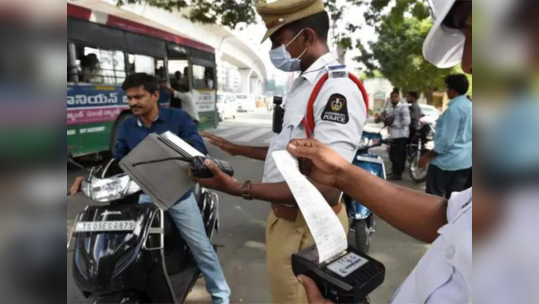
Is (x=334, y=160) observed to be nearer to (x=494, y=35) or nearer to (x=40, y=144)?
(x=494, y=35)

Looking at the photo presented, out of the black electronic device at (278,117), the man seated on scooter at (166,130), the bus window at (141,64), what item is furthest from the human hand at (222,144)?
the bus window at (141,64)

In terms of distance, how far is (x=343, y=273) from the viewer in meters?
0.98

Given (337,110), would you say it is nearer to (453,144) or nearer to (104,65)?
(453,144)

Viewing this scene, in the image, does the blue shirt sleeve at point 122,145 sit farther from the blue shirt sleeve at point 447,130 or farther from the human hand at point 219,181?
the blue shirt sleeve at point 447,130

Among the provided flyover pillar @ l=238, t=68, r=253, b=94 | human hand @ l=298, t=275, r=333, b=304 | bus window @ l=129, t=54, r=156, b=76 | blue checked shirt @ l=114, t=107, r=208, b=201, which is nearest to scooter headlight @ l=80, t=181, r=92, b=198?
blue checked shirt @ l=114, t=107, r=208, b=201

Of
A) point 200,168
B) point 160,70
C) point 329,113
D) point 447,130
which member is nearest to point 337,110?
point 329,113

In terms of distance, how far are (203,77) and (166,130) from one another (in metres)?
9.24

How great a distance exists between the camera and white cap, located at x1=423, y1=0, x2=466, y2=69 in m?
0.81

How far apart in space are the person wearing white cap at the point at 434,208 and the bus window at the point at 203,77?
1006cm

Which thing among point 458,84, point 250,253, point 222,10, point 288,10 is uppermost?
point 222,10

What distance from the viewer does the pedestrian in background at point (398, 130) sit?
6492 mm

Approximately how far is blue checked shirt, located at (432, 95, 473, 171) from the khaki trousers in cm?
237

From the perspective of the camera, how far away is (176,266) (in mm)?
2438

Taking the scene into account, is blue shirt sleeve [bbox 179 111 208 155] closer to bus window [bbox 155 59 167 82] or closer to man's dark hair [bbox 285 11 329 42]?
man's dark hair [bbox 285 11 329 42]
